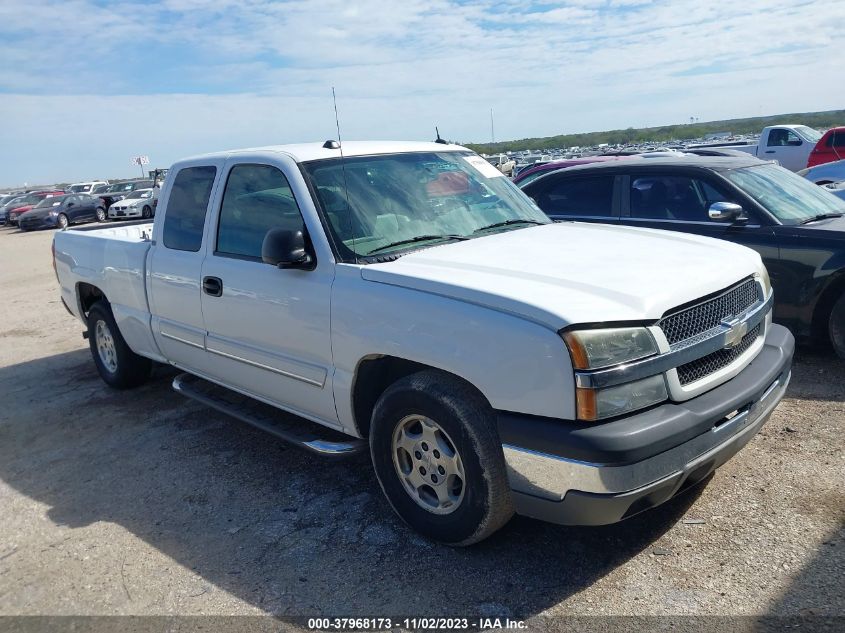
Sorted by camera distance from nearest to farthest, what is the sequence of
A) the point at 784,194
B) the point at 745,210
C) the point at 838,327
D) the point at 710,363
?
the point at 710,363 → the point at 838,327 → the point at 745,210 → the point at 784,194

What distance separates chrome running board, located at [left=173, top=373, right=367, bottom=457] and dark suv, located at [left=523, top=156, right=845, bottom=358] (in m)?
3.54

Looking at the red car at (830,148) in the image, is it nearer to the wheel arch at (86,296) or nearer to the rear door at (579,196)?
the rear door at (579,196)

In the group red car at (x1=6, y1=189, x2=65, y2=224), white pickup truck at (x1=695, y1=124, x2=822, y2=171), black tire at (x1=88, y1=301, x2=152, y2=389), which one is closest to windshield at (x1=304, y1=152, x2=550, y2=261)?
black tire at (x1=88, y1=301, x2=152, y2=389)

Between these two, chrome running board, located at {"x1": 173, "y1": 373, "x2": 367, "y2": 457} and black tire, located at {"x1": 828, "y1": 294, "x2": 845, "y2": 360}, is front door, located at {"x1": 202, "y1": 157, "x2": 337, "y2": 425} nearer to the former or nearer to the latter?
chrome running board, located at {"x1": 173, "y1": 373, "x2": 367, "y2": 457}

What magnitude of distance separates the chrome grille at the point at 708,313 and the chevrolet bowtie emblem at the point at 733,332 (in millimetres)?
32

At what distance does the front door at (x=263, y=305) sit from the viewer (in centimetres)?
387

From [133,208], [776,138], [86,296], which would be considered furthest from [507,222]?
[133,208]

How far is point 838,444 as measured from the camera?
168 inches

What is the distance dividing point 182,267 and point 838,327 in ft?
15.8

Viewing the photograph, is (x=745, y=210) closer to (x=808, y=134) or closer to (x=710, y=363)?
(x=710, y=363)

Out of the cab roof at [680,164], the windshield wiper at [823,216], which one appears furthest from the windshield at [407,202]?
the windshield wiper at [823,216]

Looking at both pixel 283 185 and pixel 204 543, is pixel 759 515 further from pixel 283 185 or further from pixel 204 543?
pixel 283 185

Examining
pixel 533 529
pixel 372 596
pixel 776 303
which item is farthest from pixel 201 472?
pixel 776 303

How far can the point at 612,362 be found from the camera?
2.85 meters
